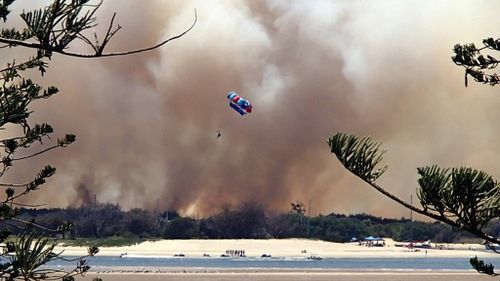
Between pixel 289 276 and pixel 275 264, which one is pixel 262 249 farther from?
pixel 289 276

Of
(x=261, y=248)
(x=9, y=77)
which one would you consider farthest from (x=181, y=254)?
(x=9, y=77)

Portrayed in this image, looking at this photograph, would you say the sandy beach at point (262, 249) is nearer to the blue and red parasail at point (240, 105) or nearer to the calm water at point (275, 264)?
the calm water at point (275, 264)

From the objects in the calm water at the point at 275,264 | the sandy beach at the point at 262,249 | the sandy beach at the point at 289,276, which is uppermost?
the sandy beach at the point at 262,249

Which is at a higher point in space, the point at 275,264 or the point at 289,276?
the point at 275,264

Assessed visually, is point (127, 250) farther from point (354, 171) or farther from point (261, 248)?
point (354, 171)

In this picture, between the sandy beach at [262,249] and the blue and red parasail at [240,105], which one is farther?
the sandy beach at [262,249]

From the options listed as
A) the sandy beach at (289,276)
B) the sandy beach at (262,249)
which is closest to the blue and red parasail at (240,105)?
the sandy beach at (289,276)

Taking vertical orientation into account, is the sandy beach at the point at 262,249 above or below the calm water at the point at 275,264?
above

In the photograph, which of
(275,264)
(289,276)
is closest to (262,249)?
(275,264)
